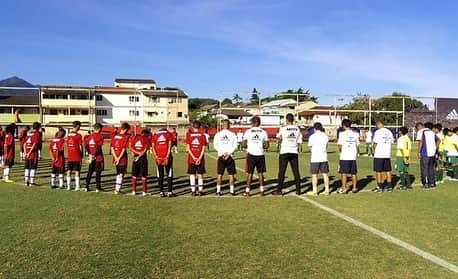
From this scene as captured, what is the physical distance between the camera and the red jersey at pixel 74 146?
13336mm

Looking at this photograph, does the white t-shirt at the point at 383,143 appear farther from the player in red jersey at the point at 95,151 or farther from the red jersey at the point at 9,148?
the red jersey at the point at 9,148

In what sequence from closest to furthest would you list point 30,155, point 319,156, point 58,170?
point 319,156, point 58,170, point 30,155

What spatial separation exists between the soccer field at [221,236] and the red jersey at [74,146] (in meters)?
1.28

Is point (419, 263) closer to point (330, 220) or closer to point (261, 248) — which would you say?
point (261, 248)

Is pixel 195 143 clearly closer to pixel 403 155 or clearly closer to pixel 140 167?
pixel 140 167

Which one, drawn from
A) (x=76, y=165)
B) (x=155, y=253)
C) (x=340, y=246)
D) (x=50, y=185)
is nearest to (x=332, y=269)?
(x=340, y=246)

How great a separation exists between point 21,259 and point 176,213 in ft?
13.0

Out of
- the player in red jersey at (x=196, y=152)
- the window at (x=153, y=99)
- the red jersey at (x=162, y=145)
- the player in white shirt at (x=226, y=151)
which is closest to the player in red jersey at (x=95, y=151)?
the red jersey at (x=162, y=145)

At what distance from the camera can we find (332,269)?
5977mm

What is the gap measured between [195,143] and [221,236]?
201 inches

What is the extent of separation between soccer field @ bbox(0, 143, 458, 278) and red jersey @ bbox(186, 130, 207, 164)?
114 centimetres

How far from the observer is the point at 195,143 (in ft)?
41.1

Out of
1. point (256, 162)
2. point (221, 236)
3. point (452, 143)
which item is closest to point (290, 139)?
point (256, 162)

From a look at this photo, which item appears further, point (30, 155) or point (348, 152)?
point (30, 155)
